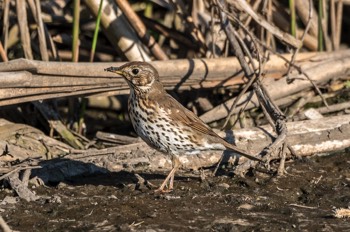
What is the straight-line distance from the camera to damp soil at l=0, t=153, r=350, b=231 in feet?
22.7

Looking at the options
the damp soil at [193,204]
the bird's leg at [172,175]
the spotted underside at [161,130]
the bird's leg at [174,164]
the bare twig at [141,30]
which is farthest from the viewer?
the bare twig at [141,30]

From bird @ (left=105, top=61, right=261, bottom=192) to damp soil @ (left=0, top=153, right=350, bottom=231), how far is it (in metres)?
0.35

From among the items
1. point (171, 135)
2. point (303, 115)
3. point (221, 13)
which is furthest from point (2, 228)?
point (303, 115)

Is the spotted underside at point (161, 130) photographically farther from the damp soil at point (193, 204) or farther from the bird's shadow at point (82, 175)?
the bird's shadow at point (82, 175)

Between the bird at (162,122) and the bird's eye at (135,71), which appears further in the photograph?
the bird's eye at (135,71)

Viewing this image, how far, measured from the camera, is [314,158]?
9148 mm

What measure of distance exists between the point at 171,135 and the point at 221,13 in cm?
182

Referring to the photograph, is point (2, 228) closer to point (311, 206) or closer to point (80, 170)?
point (80, 170)

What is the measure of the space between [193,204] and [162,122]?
817mm

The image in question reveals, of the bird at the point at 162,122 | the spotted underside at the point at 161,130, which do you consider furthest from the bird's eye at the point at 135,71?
the spotted underside at the point at 161,130

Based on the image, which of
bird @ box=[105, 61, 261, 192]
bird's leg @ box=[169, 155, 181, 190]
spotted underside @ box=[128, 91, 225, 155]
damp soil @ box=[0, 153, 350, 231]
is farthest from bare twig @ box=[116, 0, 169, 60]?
bird's leg @ box=[169, 155, 181, 190]

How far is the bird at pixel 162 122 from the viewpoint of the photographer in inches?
305

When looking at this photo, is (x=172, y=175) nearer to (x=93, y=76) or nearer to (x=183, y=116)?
(x=183, y=116)

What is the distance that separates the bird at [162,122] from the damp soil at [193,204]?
35 cm
